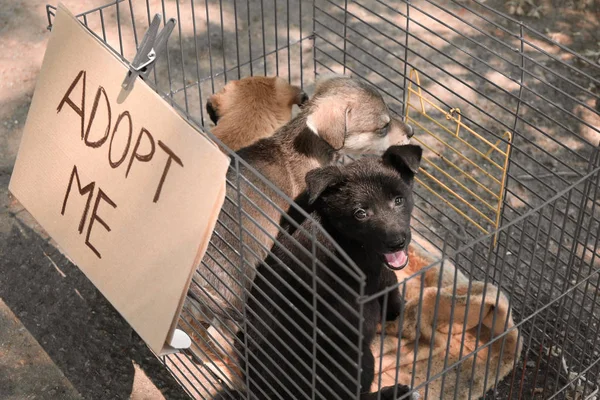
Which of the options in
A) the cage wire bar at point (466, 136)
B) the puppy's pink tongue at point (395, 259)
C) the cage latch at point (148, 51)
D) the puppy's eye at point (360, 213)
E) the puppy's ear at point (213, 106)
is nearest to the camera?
the cage latch at point (148, 51)

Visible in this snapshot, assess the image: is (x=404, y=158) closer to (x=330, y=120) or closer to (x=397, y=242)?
(x=397, y=242)

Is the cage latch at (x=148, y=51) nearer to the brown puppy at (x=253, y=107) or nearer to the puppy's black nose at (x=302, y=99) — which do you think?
the brown puppy at (x=253, y=107)

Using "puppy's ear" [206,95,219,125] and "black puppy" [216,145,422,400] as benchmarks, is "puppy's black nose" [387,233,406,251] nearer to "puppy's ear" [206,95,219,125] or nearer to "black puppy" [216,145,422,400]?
"black puppy" [216,145,422,400]

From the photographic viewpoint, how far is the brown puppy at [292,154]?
11.8 feet

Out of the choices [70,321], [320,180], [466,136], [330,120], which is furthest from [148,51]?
[466,136]

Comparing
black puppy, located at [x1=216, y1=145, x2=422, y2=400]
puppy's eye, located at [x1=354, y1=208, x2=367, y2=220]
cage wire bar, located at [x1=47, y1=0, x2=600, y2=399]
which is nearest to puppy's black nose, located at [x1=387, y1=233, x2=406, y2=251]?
black puppy, located at [x1=216, y1=145, x2=422, y2=400]

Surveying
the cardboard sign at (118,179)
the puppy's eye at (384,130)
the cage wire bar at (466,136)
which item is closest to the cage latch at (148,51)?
the cardboard sign at (118,179)

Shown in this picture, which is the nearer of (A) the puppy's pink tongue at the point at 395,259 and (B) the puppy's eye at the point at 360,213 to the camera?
(B) the puppy's eye at the point at 360,213

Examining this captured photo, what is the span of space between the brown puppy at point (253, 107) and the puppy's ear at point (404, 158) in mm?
932

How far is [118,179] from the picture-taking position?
2.66 m

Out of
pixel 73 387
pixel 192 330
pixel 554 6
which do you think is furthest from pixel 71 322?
pixel 554 6

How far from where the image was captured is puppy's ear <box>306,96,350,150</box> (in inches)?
154

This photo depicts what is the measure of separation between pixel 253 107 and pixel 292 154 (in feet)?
1.19

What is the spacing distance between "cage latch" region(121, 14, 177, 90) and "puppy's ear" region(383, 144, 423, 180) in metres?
1.00
